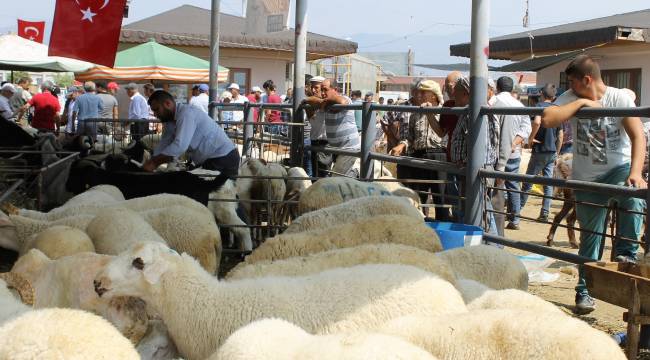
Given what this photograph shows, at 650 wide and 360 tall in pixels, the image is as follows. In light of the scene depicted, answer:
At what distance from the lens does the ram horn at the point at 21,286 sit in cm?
367

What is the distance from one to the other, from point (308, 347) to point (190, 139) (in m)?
5.31

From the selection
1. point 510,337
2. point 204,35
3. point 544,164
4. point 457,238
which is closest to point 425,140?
point 544,164

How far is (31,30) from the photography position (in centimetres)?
1833

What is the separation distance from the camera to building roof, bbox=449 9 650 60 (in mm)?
17125

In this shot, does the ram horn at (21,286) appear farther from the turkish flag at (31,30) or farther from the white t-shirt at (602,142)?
the turkish flag at (31,30)

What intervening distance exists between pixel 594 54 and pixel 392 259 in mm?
16809

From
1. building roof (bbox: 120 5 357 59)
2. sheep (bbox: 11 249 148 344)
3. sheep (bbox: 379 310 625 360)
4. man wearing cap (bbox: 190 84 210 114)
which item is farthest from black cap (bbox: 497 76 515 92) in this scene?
building roof (bbox: 120 5 357 59)

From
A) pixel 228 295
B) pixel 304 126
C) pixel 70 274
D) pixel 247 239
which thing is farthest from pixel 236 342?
pixel 304 126

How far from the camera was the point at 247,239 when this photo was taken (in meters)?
6.90

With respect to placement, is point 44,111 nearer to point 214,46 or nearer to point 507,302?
point 214,46

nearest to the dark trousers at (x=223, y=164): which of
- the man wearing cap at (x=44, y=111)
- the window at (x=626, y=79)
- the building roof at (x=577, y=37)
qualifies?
the man wearing cap at (x=44, y=111)

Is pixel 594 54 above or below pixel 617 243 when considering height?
above

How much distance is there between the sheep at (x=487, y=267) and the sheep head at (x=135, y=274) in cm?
172

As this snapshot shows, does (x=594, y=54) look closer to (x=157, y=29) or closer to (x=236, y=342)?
(x=157, y=29)
